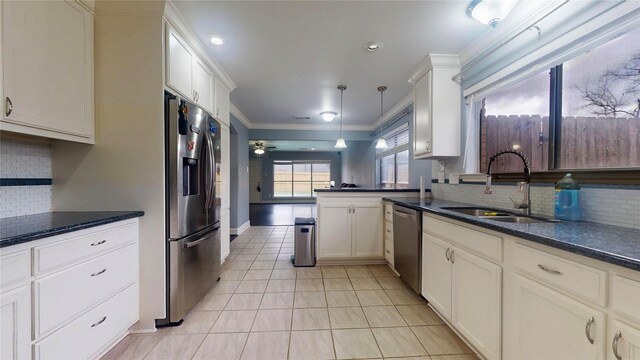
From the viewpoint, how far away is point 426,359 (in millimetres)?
1611

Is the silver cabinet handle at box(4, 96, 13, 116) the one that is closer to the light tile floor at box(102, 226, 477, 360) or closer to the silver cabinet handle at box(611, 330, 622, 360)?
the light tile floor at box(102, 226, 477, 360)

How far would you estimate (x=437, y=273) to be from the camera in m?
2.01

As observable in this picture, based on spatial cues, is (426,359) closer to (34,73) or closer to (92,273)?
(92,273)

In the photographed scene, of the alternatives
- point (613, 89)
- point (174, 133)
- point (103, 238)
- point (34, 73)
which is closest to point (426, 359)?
point (613, 89)

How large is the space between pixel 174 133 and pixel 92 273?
1061 millimetres

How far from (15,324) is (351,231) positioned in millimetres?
2850

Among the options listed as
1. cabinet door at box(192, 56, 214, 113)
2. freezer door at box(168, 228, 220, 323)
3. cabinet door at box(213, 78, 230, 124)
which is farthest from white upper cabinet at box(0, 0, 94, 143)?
cabinet door at box(213, 78, 230, 124)


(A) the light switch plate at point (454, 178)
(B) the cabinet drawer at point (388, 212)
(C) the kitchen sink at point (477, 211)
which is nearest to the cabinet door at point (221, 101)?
(B) the cabinet drawer at point (388, 212)

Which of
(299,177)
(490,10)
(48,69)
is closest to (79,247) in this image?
(48,69)

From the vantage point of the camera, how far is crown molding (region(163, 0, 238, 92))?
1.94 m

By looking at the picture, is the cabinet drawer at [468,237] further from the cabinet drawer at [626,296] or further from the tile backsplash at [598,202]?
the tile backsplash at [598,202]

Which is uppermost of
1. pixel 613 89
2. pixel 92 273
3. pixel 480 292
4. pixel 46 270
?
pixel 613 89

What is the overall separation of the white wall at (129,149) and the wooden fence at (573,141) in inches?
114

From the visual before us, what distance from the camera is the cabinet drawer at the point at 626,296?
797 millimetres
